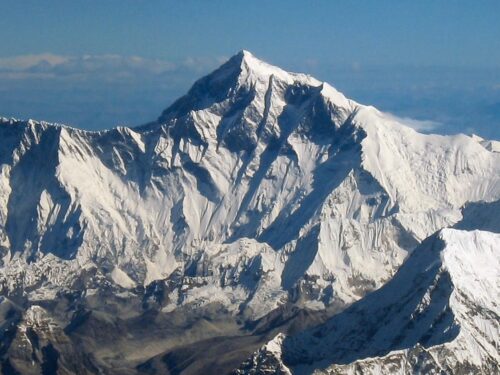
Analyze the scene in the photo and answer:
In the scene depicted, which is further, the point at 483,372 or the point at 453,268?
the point at 453,268

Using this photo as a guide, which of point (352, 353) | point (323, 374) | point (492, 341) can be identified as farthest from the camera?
point (352, 353)

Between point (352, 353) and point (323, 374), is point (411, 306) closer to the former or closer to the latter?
point (352, 353)

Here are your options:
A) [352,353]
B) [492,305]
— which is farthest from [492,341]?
[352,353]

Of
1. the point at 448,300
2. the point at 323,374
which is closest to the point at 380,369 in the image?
the point at 323,374

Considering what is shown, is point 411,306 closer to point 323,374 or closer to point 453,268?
point 453,268

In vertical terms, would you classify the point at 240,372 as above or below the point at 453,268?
below

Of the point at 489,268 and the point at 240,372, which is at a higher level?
the point at 489,268

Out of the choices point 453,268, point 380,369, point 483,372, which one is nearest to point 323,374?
point 380,369

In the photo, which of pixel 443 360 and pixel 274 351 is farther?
pixel 274 351

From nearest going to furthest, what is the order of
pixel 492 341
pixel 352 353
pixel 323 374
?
pixel 323 374 < pixel 492 341 < pixel 352 353
